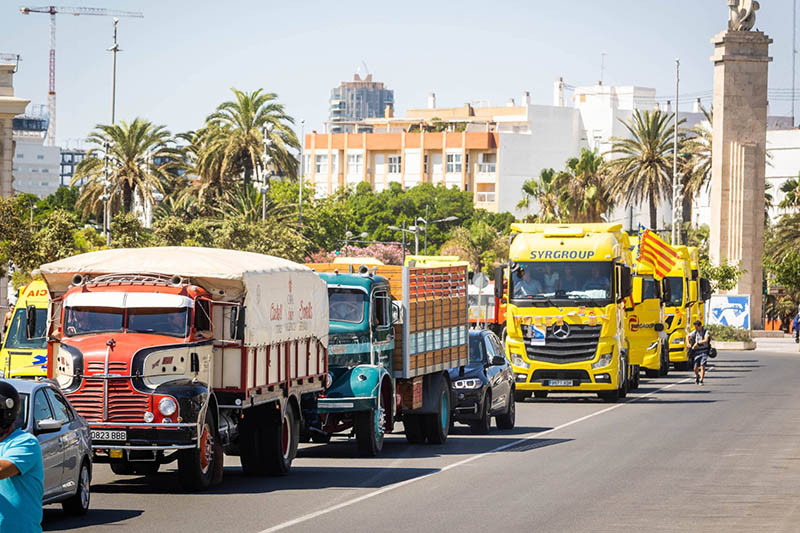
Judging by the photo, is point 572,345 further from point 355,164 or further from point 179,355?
point 355,164

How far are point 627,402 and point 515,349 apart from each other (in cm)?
294

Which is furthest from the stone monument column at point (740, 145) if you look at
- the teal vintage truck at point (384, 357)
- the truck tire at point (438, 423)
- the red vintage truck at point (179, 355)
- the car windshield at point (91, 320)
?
the car windshield at point (91, 320)

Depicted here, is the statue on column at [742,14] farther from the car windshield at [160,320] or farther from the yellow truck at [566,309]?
the car windshield at [160,320]

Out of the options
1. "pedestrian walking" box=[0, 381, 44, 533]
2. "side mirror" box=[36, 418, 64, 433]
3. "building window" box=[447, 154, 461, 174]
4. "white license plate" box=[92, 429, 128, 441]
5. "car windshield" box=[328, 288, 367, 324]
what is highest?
"building window" box=[447, 154, 461, 174]

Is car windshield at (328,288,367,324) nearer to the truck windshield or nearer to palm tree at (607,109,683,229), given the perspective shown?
the truck windshield

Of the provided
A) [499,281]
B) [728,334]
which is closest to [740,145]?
[728,334]

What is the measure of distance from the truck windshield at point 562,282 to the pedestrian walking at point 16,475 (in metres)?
25.1

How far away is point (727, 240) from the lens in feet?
282

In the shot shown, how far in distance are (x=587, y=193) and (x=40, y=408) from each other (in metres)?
85.8

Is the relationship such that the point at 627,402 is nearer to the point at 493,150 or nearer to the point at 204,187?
the point at 204,187

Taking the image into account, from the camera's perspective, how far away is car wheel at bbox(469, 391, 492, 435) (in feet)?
79.3

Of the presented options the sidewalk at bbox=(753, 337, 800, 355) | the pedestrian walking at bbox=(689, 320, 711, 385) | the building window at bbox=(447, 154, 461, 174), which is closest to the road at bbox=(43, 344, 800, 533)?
the pedestrian walking at bbox=(689, 320, 711, 385)

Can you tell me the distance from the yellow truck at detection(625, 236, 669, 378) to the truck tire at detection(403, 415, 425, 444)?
1670cm

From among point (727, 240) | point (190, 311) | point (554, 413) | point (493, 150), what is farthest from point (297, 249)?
point (493, 150)
